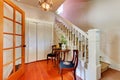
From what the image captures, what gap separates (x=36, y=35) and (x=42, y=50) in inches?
32.9

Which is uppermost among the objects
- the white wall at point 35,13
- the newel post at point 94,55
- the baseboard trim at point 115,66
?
the white wall at point 35,13

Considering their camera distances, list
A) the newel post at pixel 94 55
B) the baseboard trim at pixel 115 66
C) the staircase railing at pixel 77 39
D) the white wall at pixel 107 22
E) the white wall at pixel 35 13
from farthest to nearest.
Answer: the white wall at pixel 35 13, the white wall at pixel 107 22, the baseboard trim at pixel 115 66, the staircase railing at pixel 77 39, the newel post at pixel 94 55

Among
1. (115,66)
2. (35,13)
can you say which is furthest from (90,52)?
(35,13)

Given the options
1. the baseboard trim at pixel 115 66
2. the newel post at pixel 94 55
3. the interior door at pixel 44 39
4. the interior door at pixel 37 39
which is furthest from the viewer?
the interior door at pixel 44 39

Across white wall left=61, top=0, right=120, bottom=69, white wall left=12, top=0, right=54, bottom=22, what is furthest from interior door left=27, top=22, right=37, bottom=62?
white wall left=61, top=0, right=120, bottom=69

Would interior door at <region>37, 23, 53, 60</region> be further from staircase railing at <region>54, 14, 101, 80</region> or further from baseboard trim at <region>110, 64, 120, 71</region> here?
baseboard trim at <region>110, 64, 120, 71</region>

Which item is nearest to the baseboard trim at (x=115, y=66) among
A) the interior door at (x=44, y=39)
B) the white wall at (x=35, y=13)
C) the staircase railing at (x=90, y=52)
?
the staircase railing at (x=90, y=52)

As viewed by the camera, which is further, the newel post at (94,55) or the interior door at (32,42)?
the interior door at (32,42)

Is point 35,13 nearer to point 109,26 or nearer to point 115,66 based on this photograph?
point 109,26

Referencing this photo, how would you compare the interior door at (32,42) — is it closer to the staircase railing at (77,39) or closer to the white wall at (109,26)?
the staircase railing at (77,39)

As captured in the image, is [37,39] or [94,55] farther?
[37,39]

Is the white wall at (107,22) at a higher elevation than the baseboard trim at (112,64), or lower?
higher

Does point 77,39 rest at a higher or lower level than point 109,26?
lower

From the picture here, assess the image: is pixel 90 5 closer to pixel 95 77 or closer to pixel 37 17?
pixel 37 17
